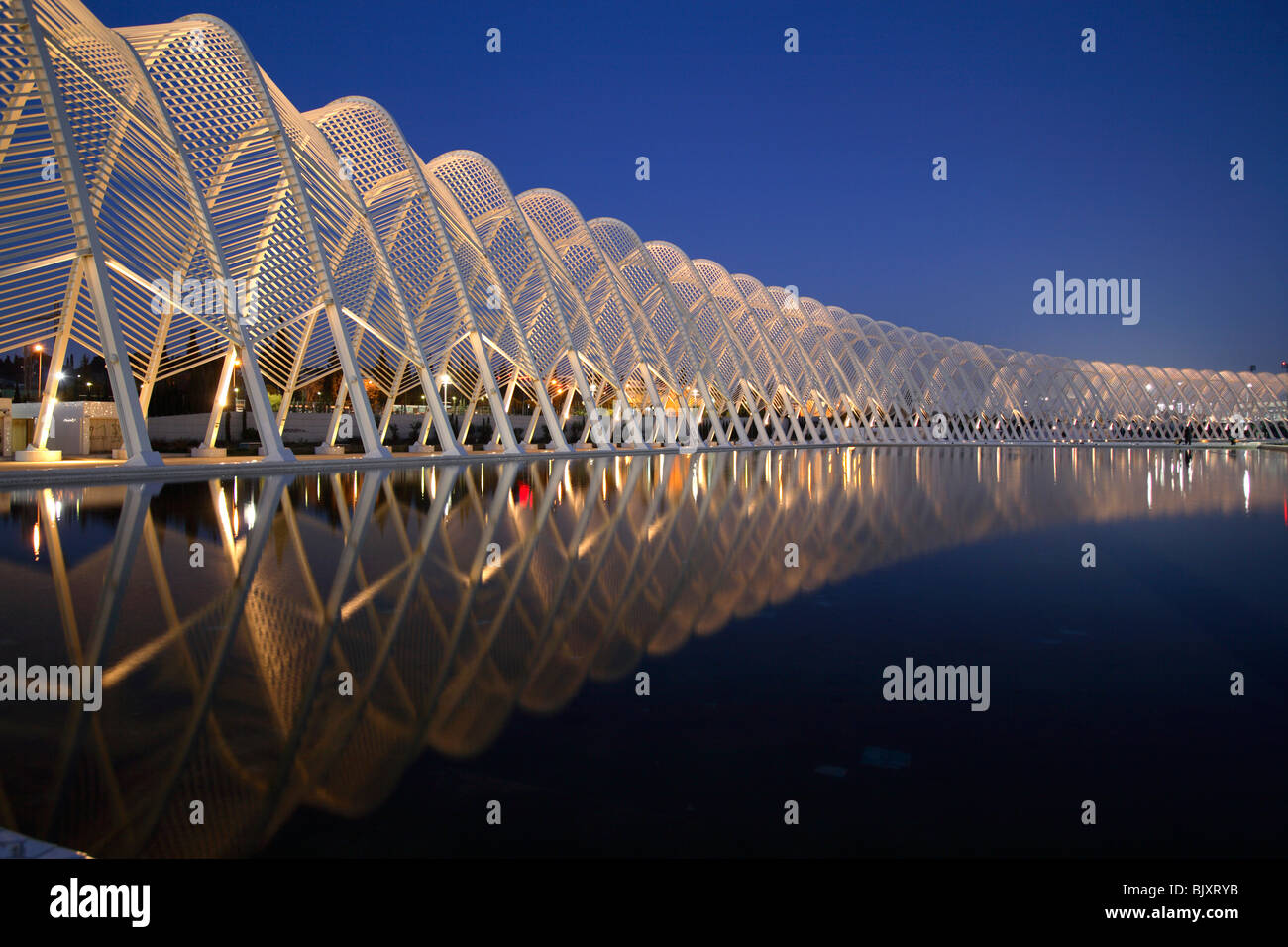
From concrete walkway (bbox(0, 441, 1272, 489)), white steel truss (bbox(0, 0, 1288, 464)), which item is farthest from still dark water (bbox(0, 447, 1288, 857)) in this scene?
white steel truss (bbox(0, 0, 1288, 464))

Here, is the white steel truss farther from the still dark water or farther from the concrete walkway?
the still dark water

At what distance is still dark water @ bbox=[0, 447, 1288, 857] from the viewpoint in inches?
106

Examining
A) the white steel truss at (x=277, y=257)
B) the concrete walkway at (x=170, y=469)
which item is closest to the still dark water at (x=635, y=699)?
the concrete walkway at (x=170, y=469)

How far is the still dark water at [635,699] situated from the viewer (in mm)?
2701

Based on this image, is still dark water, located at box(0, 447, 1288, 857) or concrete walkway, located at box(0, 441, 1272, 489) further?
concrete walkway, located at box(0, 441, 1272, 489)

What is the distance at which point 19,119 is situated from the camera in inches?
699

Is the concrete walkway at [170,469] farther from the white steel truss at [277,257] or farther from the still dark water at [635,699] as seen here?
the still dark water at [635,699]

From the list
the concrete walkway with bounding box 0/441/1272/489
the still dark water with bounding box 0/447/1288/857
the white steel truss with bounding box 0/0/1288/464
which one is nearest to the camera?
the still dark water with bounding box 0/447/1288/857

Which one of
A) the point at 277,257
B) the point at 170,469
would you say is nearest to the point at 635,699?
the point at 170,469

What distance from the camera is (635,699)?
393cm

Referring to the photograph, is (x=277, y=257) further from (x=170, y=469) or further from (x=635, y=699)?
(x=635, y=699)

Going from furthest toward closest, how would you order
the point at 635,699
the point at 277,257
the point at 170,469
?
the point at 277,257, the point at 170,469, the point at 635,699
